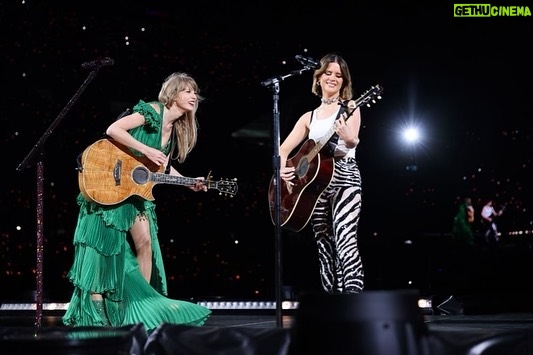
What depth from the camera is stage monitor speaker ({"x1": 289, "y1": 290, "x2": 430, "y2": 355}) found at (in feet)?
7.64

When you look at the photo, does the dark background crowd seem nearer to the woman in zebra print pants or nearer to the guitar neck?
the woman in zebra print pants

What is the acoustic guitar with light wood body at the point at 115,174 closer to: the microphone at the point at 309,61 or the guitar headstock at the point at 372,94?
the microphone at the point at 309,61

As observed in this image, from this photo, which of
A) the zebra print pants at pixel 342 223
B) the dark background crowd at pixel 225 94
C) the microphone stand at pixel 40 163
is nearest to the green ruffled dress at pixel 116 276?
the microphone stand at pixel 40 163

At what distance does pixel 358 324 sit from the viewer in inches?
91.7

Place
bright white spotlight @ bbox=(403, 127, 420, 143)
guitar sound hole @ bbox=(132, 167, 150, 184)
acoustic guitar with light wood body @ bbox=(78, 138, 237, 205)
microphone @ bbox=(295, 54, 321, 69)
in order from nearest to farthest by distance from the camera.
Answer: microphone @ bbox=(295, 54, 321, 69) < acoustic guitar with light wood body @ bbox=(78, 138, 237, 205) < guitar sound hole @ bbox=(132, 167, 150, 184) < bright white spotlight @ bbox=(403, 127, 420, 143)

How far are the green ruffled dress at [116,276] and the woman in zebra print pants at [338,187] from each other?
0.90 m

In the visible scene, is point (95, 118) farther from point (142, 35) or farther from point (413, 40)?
point (413, 40)

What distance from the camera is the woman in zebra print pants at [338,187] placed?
434cm

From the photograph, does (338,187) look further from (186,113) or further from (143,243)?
(143,243)

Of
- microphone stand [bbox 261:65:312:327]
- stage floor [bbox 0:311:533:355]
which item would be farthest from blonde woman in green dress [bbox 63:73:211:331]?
stage floor [bbox 0:311:533:355]

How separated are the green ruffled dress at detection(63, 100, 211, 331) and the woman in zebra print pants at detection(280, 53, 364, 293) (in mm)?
903

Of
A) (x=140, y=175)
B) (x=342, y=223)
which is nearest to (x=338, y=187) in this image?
(x=342, y=223)

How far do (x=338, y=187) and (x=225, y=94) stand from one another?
5.15m

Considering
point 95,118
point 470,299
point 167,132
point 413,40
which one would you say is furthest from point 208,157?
point 167,132
